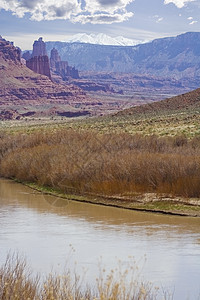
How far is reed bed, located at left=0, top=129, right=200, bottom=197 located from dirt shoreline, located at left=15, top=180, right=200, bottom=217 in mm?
475

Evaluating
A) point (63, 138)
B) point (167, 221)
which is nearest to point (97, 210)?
point (167, 221)

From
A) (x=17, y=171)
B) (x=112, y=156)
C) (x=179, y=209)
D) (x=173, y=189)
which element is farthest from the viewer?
(x=17, y=171)

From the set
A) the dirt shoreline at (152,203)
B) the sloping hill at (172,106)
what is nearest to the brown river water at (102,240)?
the dirt shoreline at (152,203)

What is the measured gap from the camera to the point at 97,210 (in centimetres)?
2362

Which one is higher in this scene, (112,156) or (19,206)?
(112,156)

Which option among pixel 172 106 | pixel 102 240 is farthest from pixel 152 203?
pixel 172 106

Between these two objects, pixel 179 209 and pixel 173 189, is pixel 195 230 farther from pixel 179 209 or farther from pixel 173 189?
pixel 173 189

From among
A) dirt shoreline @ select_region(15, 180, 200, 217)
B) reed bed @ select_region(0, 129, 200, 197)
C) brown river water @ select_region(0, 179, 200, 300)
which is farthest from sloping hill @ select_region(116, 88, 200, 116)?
brown river water @ select_region(0, 179, 200, 300)

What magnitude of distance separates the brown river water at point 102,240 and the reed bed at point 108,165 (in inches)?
83.5

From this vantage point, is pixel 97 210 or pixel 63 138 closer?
pixel 97 210

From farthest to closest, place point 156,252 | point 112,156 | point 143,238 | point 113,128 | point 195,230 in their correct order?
point 113,128 < point 112,156 < point 195,230 < point 143,238 < point 156,252

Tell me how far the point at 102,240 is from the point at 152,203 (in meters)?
7.36

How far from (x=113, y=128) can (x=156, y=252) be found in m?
41.4

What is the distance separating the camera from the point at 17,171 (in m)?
35.0
